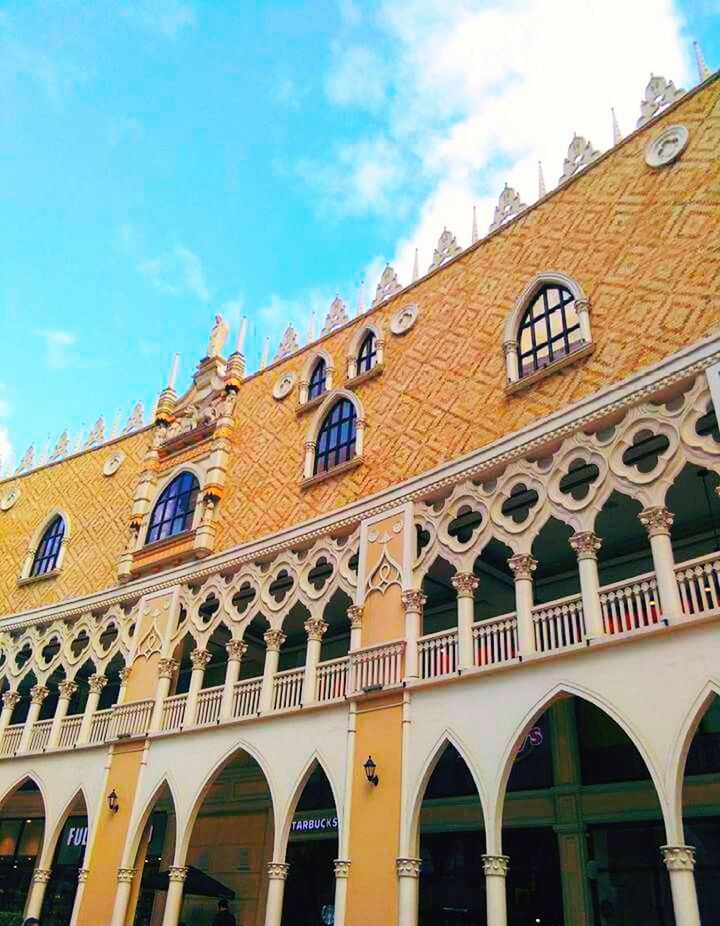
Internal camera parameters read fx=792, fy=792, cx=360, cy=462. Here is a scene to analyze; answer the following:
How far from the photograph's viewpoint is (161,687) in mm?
15898

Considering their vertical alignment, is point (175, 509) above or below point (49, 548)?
below

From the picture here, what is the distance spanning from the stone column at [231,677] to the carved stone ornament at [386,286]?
307 inches

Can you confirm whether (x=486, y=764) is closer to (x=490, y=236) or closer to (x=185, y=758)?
(x=185, y=758)

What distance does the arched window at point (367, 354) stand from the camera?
16.7 metres

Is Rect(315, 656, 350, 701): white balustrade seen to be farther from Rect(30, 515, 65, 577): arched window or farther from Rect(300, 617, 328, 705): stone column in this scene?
Rect(30, 515, 65, 577): arched window

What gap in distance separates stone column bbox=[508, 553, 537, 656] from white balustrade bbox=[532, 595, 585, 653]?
0.35 feet

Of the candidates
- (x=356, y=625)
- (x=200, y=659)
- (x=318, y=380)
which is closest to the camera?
(x=356, y=625)

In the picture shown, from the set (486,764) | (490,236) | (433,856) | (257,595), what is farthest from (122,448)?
(486,764)

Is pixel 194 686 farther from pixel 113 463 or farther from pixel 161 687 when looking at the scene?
pixel 113 463

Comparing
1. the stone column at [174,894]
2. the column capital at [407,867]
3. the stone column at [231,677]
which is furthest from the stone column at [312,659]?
the stone column at [174,894]

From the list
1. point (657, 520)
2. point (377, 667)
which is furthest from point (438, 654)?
point (657, 520)

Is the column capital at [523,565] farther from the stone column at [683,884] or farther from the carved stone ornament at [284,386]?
the carved stone ornament at [284,386]

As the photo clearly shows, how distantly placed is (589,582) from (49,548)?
54.3 feet

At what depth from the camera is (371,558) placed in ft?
44.4
